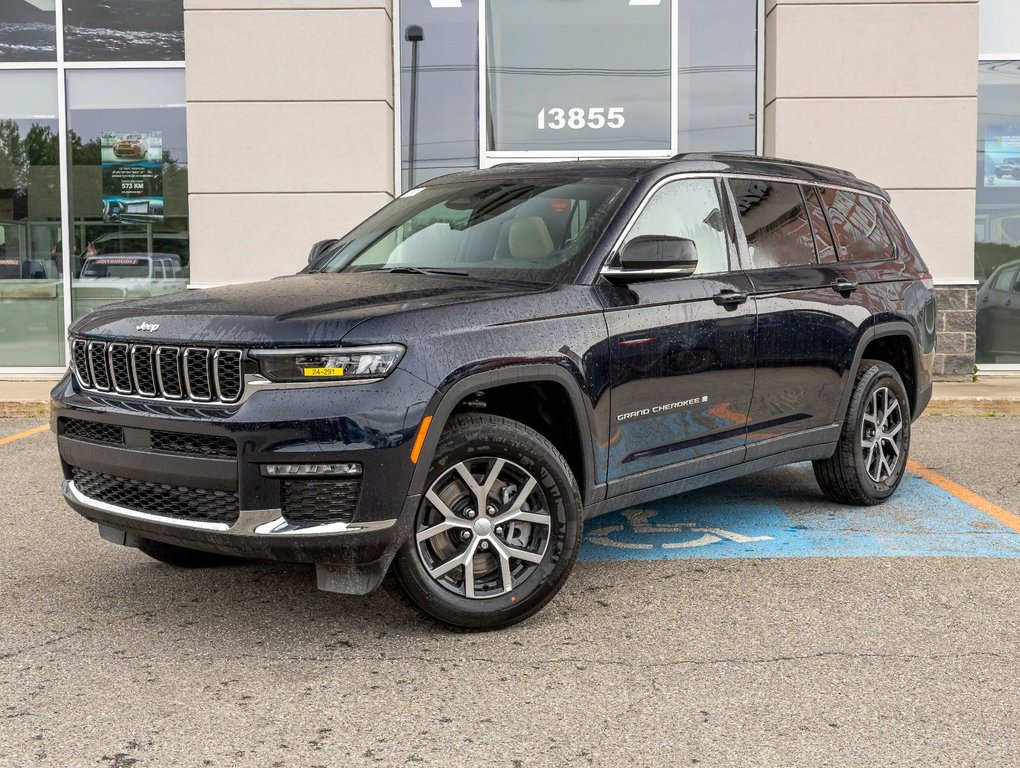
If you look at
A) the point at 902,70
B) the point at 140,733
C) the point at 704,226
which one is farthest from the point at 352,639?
the point at 902,70

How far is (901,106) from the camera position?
39.5ft

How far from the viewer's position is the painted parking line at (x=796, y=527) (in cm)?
551

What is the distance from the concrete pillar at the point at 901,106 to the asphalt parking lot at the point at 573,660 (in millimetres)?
6790

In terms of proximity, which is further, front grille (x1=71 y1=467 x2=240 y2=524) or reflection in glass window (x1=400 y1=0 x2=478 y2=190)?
reflection in glass window (x1=400 y1=0 x2=478 y2=190)

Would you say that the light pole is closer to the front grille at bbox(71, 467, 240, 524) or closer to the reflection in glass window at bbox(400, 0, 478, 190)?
the reflection in glass window at bbox(400, 0, 478, 190)

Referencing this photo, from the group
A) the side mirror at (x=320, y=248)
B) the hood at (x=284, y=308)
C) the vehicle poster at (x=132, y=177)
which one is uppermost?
the vehicle poster at (x=132, y=177)

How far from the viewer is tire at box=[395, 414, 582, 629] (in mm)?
4109

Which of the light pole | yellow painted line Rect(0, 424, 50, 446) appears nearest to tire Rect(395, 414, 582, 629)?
yellow painted line Rect(0, 424, 50, 446)

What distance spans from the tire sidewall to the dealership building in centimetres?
591

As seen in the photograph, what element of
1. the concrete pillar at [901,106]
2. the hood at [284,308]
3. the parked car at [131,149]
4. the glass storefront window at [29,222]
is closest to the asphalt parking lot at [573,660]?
the hood at [284,308]

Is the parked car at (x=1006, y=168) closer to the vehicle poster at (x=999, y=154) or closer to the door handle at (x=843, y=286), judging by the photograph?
the vehicle poster at (x=999, y=154)

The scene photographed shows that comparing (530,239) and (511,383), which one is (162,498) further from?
(530,239)

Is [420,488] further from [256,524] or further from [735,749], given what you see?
[735,749]

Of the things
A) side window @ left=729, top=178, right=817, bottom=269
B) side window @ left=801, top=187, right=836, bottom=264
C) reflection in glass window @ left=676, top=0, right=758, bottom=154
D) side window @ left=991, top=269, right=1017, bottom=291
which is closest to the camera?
side window @ left=729, top=178, right=817, bottom=269
